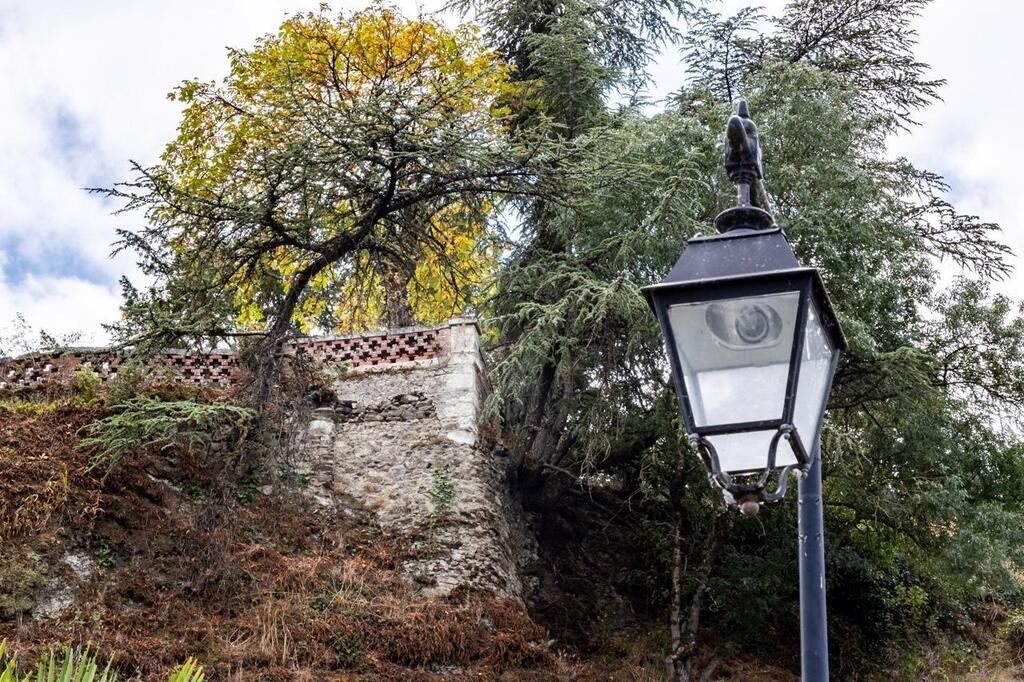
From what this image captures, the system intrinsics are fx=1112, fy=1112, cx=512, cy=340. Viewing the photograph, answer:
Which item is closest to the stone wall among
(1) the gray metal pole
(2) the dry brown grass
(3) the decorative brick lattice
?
(3) the decorative brick lattice

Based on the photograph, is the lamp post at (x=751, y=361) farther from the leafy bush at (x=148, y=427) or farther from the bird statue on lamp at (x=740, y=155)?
the leafy bush at (x=148, y=427)

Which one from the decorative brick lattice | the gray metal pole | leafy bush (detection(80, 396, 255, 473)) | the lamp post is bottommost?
the gray metal pole

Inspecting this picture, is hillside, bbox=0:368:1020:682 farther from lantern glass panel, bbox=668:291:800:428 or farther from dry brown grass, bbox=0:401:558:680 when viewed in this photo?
lantern glass panel, bbox=668:291:800:428

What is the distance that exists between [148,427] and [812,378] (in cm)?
858

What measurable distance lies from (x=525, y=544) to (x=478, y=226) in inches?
153

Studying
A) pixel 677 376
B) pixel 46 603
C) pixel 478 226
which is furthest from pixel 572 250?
pixel 677 376

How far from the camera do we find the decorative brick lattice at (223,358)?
12.2 meters

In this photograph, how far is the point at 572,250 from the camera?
1390cm

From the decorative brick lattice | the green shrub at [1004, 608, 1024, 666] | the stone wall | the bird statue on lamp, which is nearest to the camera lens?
the bird statue on lamp

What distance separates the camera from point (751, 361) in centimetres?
325

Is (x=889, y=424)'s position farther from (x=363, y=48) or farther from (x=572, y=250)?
(x=363, y=48)

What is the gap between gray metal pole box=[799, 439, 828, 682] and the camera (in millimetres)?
3434

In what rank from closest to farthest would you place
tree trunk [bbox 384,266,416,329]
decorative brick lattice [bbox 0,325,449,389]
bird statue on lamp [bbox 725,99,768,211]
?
bird statue on lamp [bbox 725,99,768,211], decorative brick lattice [bbox 0,325,449,389], tree trunk [bbox 384,266,416,329]

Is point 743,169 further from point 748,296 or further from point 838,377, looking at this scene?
point 838,377
